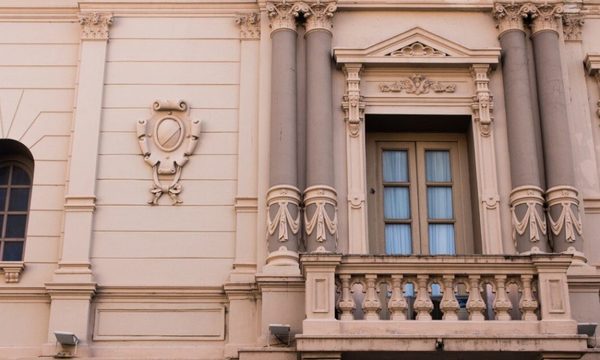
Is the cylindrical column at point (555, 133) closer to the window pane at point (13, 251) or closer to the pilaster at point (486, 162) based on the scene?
the pilaster at point (486, 162)

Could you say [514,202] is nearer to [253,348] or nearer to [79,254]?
[253,348]

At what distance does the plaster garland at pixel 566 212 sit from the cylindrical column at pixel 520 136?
140 mm

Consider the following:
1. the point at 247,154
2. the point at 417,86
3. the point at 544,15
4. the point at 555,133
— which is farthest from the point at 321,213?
the point at 544,15

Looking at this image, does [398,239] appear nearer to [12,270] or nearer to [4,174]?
[12,270]

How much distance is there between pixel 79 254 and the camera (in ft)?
48.3

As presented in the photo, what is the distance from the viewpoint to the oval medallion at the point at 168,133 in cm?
1545

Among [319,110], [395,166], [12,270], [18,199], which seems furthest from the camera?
[395,166]

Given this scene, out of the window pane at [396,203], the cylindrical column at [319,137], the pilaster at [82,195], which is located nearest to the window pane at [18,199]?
the pilaster at [82,195]

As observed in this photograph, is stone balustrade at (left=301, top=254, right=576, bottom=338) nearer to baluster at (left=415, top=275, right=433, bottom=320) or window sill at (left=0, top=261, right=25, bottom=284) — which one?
baluster at (left=415, top=275, right=433, bottom=320)

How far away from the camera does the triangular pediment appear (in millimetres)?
15711

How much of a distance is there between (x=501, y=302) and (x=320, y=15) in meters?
5.47

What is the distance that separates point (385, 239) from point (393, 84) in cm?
243

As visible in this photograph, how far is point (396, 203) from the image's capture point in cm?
1564

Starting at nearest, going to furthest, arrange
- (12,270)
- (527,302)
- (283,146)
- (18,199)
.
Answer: (527,302), (12,270), (283,146), (18,199)
